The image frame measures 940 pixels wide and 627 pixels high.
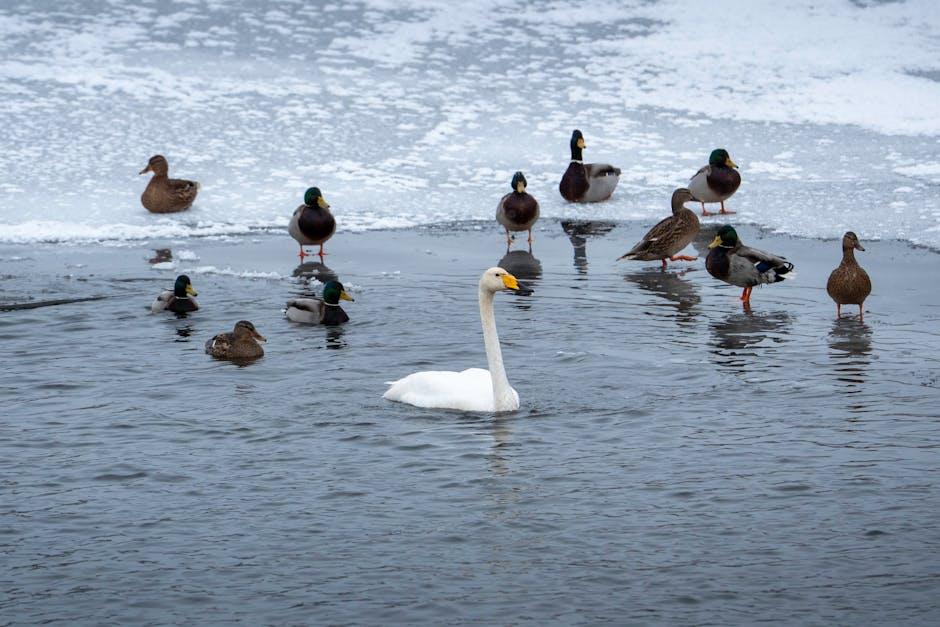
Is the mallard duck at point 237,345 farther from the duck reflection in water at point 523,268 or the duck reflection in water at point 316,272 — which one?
the duck reflection in water at point 316,272

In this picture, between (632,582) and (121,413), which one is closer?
(632,582)

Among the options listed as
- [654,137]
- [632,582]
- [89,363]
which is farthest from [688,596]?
[654,137]

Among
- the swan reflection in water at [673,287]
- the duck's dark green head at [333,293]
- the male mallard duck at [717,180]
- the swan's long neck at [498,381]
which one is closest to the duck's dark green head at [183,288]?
the duck's dark green head at [333,293]

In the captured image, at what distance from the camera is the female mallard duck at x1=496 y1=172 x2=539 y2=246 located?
17.3m

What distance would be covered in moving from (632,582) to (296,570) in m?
1.76

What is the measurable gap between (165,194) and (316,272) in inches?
144

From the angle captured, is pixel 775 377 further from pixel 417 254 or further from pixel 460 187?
pixel 460 187

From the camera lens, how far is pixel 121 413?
33.8ft

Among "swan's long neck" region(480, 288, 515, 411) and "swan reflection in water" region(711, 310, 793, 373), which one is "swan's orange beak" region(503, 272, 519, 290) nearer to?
"swan's long neck" region(480, 288, 515, 411)

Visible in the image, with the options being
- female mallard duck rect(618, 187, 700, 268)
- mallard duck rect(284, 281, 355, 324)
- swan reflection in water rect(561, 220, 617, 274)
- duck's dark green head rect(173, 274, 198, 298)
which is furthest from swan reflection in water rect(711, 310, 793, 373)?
duck's dark green head rect(173, 274, 198, 298)

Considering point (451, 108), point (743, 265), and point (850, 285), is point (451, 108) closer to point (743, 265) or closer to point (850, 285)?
point (743, 265)

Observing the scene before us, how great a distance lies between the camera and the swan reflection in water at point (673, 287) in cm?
1401

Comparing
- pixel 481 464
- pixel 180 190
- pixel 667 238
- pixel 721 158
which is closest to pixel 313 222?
pixel 180 190

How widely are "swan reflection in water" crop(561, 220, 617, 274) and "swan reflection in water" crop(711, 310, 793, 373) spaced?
3.37 m
